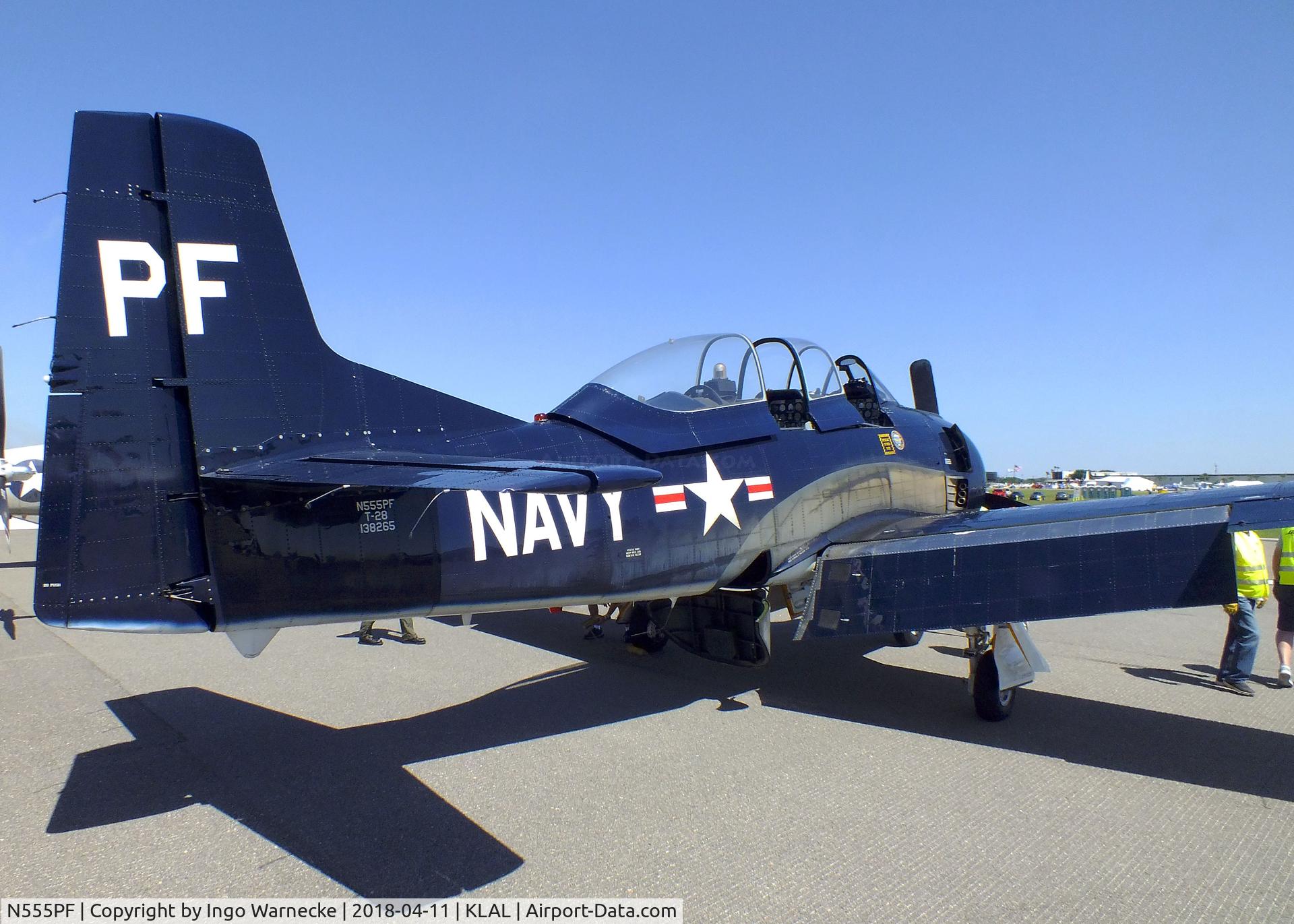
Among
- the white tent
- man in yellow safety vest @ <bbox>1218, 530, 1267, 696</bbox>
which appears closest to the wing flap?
man in yellow safety vest @ <bbox>1218, 530, 1267, 696</bbox>

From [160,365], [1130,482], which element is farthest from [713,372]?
[1130,482]

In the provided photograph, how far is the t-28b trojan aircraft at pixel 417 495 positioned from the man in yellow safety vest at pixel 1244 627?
151 cm

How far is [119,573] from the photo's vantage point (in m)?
3.36

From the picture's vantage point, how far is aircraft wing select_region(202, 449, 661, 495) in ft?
9.30

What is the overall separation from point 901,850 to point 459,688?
13.1 feet

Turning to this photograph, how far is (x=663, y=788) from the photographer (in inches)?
167

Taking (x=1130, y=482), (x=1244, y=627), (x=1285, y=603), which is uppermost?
(x=1285, y=603)

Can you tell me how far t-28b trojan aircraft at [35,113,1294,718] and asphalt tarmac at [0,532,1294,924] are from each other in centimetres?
80

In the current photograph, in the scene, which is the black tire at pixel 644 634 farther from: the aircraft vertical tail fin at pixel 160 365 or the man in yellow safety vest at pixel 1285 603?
the man in yellow safety vest at pixel 1285 603

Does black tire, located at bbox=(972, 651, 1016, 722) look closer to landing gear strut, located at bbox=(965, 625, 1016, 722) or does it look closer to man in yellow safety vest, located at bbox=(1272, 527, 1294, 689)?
landing gear strut, located at bbox=(965, 625, 1016, 722)

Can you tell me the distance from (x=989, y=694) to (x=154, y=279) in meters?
5.62

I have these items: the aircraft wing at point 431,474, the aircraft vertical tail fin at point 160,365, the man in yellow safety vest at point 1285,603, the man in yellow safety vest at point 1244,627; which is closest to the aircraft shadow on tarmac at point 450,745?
the aircraft vertical tail fin at point 160,365

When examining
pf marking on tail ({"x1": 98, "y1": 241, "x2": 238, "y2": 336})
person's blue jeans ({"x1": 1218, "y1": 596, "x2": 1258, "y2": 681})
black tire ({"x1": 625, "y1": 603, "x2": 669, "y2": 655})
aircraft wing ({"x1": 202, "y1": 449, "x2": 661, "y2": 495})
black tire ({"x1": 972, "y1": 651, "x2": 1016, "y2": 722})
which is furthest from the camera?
black tire ({"x1": 625, "y1": 603, "x2": 669, "y2": 655})

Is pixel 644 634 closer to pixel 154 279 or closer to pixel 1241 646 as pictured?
pixel 1241 646
